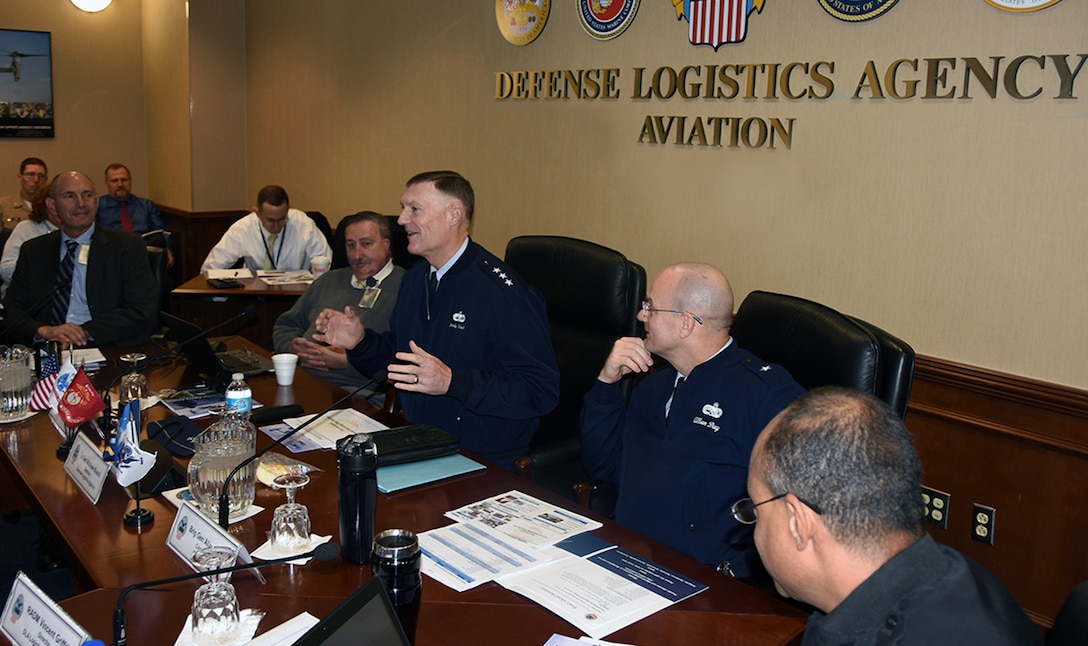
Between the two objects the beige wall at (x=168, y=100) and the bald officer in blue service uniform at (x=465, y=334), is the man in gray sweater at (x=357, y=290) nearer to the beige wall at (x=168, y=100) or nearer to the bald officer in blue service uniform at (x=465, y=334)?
the bald officer in blue service uniform at (x=465, y=334)

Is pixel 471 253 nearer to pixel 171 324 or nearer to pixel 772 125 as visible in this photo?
pixel 171 324

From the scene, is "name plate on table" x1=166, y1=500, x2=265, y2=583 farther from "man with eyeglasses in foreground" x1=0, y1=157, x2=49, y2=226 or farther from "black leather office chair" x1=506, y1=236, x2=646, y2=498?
"man with eyeglasses in foreground" x1=0, y1=157, x2=49, y2=226

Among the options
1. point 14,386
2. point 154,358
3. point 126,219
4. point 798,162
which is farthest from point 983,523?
point 126,219

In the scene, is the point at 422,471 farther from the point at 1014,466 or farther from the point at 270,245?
the point at 270,245

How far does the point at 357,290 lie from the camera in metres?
3.89

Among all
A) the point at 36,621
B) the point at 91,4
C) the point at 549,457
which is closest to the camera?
the point at 36,621

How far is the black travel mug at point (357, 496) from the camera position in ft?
5.56

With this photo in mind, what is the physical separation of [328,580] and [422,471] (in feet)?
1.82

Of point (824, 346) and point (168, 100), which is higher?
point (168, 100)

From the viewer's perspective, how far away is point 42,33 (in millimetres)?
7426

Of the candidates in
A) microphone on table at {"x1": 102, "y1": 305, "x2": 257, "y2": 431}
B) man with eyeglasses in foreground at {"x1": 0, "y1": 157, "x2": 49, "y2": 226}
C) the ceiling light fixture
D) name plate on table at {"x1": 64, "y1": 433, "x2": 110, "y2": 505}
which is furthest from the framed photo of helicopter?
name plate on table at {"x1": 64, "y1": 433, "x2": 110, "y2": 505}

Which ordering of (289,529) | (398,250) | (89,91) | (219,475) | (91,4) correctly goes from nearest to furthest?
(289,529) < (219,475) < (398,250) < (91,4) < (89,91)

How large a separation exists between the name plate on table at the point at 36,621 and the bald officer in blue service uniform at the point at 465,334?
1332 millimetres

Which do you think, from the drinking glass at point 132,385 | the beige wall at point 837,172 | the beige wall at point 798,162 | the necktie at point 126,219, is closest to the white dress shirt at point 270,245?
the beige wall at point 798,162
